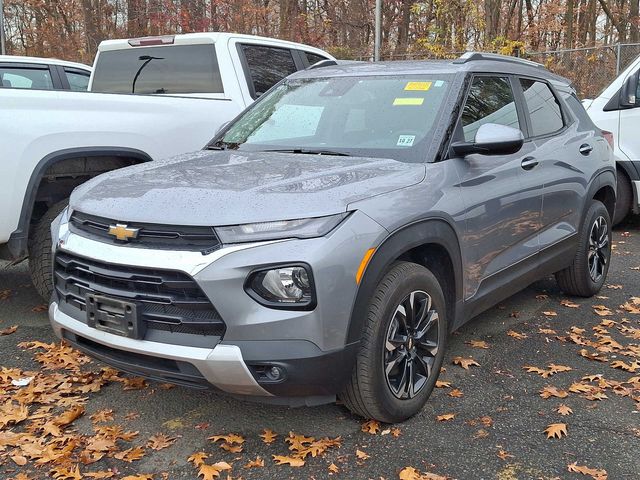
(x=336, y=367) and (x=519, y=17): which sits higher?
(x=519, y=17)

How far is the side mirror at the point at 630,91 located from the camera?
7672 millimetres

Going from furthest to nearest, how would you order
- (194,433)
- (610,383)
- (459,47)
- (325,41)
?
1. (325,41)
2. (459,47)
3. (610,383)
4. (194,433)

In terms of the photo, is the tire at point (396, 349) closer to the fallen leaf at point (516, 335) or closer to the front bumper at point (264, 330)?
the front bumper at point (264, 330)

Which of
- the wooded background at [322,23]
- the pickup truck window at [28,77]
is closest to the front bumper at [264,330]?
the pickup truck window at [28,77]

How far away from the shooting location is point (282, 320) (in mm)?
2648

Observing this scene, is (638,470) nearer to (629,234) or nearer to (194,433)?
(194,433)

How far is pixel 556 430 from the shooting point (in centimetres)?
321

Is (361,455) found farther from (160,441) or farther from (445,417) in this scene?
(160,441)

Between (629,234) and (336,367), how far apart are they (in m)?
6.66

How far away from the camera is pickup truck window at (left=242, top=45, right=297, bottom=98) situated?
6078mm

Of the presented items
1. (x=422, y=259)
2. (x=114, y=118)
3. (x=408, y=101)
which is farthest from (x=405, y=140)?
(x=114, y=118)

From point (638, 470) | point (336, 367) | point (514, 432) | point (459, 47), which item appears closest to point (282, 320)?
point (336, 367)

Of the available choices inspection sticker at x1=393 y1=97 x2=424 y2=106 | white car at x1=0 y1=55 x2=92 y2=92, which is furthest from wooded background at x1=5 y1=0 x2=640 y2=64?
inspection sticker at x1=393 y1=97 x2=424 y2=106

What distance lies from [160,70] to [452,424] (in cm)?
438
